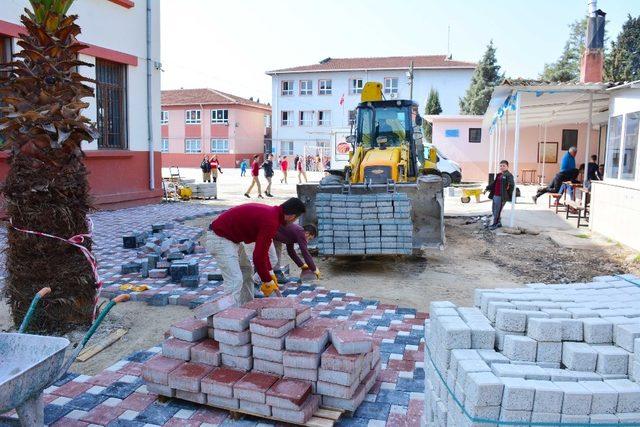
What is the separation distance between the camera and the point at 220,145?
47.6m

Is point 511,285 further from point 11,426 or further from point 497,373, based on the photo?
point 11,426

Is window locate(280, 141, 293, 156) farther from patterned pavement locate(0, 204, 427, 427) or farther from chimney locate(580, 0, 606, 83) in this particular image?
patterned pavement locate(0, 204, 427, 427)

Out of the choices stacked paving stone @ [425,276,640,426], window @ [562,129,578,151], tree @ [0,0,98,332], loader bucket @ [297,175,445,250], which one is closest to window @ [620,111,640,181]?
loader bucket @ [297,175,445,250]

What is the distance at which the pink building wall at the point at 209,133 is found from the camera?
47094 mm

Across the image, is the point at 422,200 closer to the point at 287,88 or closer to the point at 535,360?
the point at 535,360

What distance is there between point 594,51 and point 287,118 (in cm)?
3308

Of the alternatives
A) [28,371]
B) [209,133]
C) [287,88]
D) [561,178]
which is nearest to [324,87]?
[287,88]

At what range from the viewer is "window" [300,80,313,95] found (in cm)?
4662

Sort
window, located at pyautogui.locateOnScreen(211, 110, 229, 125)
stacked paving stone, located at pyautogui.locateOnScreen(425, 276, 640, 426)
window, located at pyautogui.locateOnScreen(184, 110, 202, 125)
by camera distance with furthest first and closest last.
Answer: window, located at pyautogui.locateOnScreen(184, 110, 202, 125), window, located at pyautogui.locateOnScreen(211, 110, 229, 125), stacked paving stone, located at pyautogui.locateOnScreen(425, 276, 640, 426)

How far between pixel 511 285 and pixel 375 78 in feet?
130

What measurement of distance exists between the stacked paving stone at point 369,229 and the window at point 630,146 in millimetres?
→ 5695

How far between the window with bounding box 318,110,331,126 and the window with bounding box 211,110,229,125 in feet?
27.4

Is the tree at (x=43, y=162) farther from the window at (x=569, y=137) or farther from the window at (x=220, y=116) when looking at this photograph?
the window at (x=220, y=116)

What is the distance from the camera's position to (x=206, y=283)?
768 centimetres
